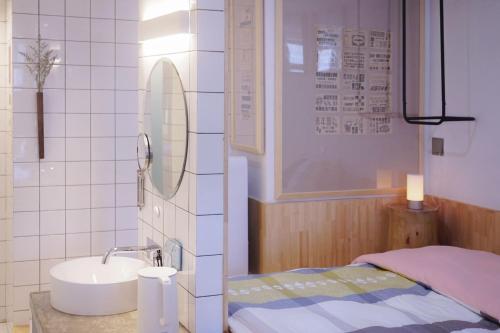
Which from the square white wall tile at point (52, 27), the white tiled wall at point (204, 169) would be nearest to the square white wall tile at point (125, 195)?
the square white wall tile at point (52, 27)

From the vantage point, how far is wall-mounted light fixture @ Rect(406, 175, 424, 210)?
3316 millimetres

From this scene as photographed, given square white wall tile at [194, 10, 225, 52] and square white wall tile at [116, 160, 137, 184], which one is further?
square white wall tile at [116, 160, 137, 184]

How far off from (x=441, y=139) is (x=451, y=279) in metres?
1.17

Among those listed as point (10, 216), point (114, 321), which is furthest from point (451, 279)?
point (10, 216)

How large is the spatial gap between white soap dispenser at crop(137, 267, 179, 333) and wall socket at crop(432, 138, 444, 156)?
7.29 ft

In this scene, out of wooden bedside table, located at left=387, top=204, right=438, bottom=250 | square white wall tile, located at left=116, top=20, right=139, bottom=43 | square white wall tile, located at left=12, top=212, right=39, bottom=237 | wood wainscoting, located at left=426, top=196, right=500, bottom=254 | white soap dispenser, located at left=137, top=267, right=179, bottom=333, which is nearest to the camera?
white soap dispenser, located at left=137, top=267, right=179, bottom=333

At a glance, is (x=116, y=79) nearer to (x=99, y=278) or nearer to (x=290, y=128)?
(x=290, y=128)

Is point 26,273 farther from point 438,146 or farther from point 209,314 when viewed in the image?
point 438,146

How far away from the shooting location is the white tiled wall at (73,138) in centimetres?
362

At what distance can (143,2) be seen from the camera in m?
2.27

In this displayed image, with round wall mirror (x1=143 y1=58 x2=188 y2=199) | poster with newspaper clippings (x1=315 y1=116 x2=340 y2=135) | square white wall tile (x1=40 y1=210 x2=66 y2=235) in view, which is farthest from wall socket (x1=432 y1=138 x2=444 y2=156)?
square white wall tile (x1=40 y1=210 x2=66 y2=235)

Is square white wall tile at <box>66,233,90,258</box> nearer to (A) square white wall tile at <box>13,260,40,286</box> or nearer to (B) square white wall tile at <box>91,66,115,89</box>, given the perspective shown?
(A) square white wall tile at <box>13,260,40,286</box>

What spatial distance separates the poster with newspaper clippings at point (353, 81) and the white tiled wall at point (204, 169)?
5.65 feet

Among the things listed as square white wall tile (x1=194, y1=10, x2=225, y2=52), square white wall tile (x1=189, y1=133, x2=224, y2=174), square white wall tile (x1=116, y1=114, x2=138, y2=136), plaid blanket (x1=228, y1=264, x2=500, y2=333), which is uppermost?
square white wall tile (x1=194, y1=10, x2=225, y2=52)
